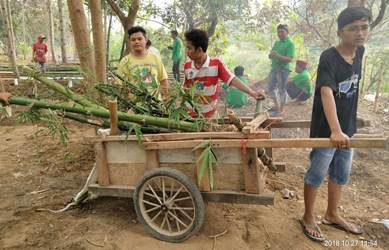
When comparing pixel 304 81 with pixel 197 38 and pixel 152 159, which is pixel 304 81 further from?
pixel 152 159

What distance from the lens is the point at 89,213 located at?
3.23 metres

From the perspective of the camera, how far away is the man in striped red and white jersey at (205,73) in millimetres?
3303

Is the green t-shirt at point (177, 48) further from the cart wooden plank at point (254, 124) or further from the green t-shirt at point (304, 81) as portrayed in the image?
the cart wooden plank at point (254, 124)

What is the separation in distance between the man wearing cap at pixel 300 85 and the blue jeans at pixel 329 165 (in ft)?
15.5

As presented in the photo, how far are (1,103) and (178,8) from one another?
36.2 feet

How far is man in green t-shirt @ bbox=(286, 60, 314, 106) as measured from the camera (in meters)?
7.36

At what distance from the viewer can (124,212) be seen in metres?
3.24

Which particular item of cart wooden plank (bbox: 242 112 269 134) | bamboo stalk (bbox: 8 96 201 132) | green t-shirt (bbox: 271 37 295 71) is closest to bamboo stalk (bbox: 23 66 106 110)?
bamboo stalk (bbox: 8 96 201 132)

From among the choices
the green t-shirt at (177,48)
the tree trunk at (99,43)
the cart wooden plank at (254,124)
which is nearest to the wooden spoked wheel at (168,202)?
the cart wooden plank at (254,124)

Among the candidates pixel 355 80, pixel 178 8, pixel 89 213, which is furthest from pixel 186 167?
pixel 178 8

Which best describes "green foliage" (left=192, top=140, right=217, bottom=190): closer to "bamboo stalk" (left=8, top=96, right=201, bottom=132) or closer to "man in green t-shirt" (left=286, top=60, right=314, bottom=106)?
"bamboo stalk" (left=8, top=96, right=201, bottom=132)

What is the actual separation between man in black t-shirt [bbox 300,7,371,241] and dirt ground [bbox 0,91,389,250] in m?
0.16

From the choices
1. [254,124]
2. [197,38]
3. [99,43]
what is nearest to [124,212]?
[254,124]

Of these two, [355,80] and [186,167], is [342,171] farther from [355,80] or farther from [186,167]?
[186,167]
